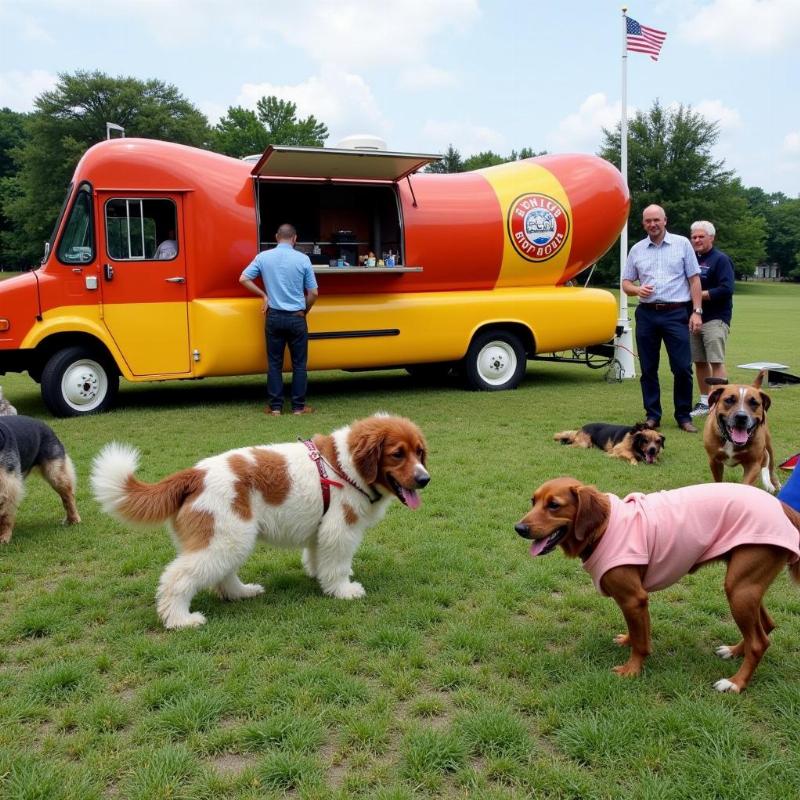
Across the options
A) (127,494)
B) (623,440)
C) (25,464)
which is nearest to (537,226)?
(623,440)

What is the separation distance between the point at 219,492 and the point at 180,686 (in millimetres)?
1041

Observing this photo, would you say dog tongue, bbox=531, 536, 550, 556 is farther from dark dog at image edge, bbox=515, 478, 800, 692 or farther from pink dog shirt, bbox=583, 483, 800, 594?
pink dog shirt, bbox=583, 483, 800, 594

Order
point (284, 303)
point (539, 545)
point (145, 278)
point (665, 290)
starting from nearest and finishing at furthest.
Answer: point (539, 545), point (665, 290), point (284, 303), point (145, 278)

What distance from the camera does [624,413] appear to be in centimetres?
1018

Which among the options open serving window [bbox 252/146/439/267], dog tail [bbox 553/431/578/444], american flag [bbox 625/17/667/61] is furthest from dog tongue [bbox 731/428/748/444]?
american flag [bbox 625/17/667/61]

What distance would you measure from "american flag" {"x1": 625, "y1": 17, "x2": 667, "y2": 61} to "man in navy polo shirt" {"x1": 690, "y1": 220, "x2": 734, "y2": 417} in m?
8.71

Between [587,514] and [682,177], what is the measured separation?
74665mm

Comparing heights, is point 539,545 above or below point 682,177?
below

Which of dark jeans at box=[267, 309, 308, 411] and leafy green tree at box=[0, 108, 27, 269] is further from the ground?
leafy green tree at box=[0, 108, 27, 269]

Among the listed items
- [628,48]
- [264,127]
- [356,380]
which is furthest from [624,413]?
[264,127]

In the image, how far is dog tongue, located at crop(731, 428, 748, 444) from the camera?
235 inches

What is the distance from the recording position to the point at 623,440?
299 inches

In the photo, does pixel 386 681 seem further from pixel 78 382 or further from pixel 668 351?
pixel 78 382

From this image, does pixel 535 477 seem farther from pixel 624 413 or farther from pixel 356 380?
pixel 356 380
